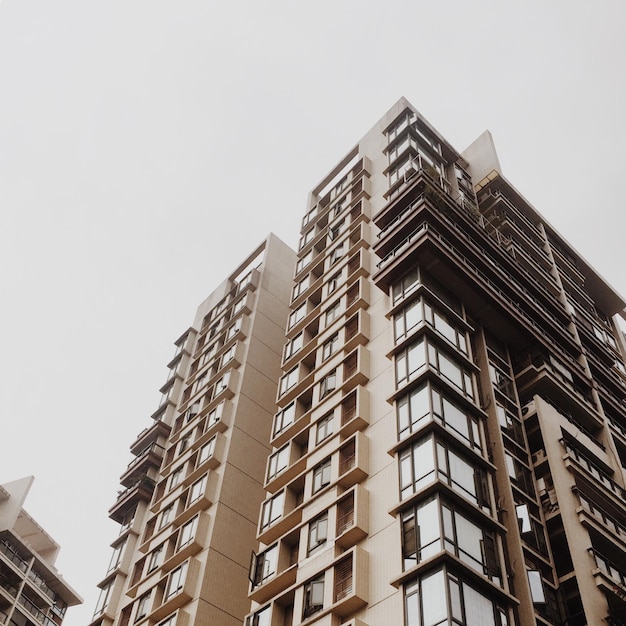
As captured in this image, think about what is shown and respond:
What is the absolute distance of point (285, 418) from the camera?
40188mm

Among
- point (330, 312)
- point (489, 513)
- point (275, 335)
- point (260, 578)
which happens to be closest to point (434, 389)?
point (489, 513)

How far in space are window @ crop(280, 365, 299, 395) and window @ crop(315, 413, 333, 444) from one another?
5.36 m

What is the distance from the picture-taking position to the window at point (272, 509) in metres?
34.7

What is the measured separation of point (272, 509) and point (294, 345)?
11933 mm

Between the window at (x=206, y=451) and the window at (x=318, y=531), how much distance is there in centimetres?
1270

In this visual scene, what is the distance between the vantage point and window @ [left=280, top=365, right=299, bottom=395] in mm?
42000

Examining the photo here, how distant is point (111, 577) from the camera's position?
45781 mm

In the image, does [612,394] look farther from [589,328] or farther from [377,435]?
[377,435]

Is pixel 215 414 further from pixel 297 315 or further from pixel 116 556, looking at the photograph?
pixel 116 556

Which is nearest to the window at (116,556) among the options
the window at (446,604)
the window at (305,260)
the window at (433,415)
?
the window at (305,260)

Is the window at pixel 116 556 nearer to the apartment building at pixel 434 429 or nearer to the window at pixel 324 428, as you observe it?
the apartment building at pixel 434 429

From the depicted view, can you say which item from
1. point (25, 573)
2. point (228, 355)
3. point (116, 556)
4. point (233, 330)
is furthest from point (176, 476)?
point (25, 573)

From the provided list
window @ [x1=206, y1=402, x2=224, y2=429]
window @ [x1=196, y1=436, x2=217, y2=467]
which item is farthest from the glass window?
window @ [x1=206, y1=402, x2=224, y2=429]

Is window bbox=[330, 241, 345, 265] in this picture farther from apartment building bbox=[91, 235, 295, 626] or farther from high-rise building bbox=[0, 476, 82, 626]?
high-rise building bbox=[0, 476, 82, 626]
